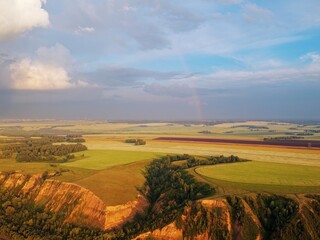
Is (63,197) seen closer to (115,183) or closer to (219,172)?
(115,183)

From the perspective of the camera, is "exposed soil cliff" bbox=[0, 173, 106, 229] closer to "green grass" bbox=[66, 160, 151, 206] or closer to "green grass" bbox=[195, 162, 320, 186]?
"green grass" bbox=[66, 160, 151, 206]

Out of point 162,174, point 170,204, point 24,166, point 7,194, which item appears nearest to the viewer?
point 170,204

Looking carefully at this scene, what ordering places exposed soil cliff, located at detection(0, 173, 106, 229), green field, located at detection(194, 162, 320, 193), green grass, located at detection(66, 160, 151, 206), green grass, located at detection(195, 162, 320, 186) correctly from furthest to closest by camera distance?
green grass, located at detection(195, 162, 320, 186)
green grass, located at detection(66, 160, 151, 206)
green field, located at detection(194, 162, 320, 193)
exposed soil cliff, located at detection(0, 173, 106, 229)

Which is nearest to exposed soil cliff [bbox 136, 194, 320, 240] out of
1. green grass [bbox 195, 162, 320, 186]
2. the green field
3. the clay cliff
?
the clay cliff

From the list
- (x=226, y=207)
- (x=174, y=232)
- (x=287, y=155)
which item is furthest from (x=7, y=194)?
(x=287, y=155)

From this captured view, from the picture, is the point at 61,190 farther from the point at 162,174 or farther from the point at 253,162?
the point at 253,162
